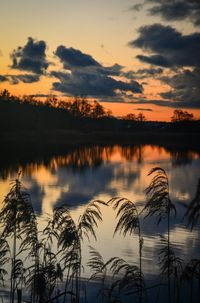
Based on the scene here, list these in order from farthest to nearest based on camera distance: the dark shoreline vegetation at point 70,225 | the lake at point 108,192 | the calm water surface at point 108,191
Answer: the calm water surface at point 108,191
the lake at point 108,192
the dark shoreline vegetation at point 70,225

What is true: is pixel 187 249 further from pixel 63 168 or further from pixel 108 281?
pixel 63 168

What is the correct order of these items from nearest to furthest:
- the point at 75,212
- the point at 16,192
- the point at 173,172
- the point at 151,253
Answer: the point at 16,192 < the point at 151,253 < the point at 75,212 < the point at 173,172

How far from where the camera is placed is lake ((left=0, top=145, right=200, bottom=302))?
2100cm

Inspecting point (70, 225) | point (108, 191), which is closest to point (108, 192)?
point (108, 191)

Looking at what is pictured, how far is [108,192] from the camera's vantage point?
4503 centimetres

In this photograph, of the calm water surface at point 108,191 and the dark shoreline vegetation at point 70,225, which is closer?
the dark shoreline vegetation at point 70,225

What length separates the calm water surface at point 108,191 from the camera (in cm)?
2128

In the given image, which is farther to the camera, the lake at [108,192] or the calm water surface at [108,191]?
the calm water surface at [108,191]

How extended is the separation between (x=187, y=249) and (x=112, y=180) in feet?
112

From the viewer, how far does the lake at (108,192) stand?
2100 cm

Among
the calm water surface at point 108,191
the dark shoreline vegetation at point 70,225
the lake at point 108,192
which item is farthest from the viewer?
the calm water surface at point 108,191

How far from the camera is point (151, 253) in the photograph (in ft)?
65.2

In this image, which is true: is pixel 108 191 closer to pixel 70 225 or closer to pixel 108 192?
pixel 108 192

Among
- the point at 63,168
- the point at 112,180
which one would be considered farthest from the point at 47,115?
the point at 112,180
